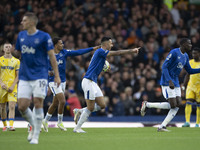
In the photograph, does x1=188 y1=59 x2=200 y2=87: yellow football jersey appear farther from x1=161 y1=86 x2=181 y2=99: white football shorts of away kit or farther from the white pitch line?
x1=161 y1=86 x2=181 y2=99: white football shorts of away kit

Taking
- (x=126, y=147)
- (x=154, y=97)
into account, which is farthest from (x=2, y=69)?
(x=154, y=97)

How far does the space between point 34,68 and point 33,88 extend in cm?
38

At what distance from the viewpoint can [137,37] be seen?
71.0 ft

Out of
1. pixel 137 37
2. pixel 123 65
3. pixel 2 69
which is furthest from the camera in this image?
pixel 137 37

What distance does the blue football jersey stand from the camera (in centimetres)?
864

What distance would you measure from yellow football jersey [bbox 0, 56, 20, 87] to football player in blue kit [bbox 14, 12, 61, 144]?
4.35m

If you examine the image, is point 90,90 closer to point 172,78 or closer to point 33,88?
point 172,78

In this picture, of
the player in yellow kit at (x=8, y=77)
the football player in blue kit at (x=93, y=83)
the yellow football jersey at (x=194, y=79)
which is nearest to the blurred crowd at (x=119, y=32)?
the yellow football jersey at (x=194, y=79)

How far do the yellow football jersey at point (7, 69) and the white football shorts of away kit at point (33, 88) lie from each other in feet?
14.7

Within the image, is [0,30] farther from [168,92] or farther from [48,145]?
[48,145]

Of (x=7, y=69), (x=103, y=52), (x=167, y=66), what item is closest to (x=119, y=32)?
(x=7, y=69)

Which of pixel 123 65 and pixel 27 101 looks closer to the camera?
pixel 27 101

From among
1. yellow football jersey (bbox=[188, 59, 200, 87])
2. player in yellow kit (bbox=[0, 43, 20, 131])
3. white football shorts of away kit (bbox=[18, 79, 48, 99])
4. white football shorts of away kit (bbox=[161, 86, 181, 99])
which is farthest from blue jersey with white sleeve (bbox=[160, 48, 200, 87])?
white football shorts of away kit (bbox=[18, 79, 48, 99])

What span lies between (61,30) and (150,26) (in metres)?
4.41
